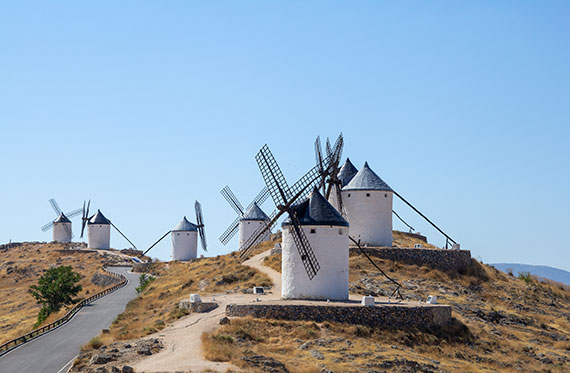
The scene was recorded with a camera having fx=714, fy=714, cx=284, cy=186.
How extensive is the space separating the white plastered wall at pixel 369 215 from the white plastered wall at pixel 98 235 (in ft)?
184

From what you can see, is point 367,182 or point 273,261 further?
point 367,182

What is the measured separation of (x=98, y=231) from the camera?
9975 cm

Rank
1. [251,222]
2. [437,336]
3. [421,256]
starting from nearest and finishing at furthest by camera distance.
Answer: [437,336], [421,256], [251,222]

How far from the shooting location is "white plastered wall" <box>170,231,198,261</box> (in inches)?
3095

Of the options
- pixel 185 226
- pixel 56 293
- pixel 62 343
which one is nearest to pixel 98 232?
pixel 185 226

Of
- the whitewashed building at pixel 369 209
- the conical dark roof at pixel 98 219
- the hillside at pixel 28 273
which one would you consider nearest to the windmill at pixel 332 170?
the whitewashed building at pixel 369 209

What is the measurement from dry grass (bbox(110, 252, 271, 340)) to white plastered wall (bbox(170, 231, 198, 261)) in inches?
522

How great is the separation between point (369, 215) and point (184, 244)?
31973 millimetres

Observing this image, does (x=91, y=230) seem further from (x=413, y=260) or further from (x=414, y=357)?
(x=414, y=357)

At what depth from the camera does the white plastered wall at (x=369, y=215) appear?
5188 centimetres

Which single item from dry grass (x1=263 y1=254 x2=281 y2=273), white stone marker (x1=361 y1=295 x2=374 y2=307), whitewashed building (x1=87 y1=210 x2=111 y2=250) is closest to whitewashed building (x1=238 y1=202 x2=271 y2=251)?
dry grass (x1=263 y1=254 x2=281 y2=273)

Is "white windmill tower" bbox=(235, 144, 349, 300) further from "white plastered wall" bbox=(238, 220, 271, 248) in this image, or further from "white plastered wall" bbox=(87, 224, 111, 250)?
"white plastered wall" bbox=(87, 224, 111, 250)

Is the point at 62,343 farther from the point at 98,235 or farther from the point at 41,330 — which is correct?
the point at 98,235

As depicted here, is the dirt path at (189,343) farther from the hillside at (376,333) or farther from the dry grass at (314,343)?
the dry grass at (314,343)
